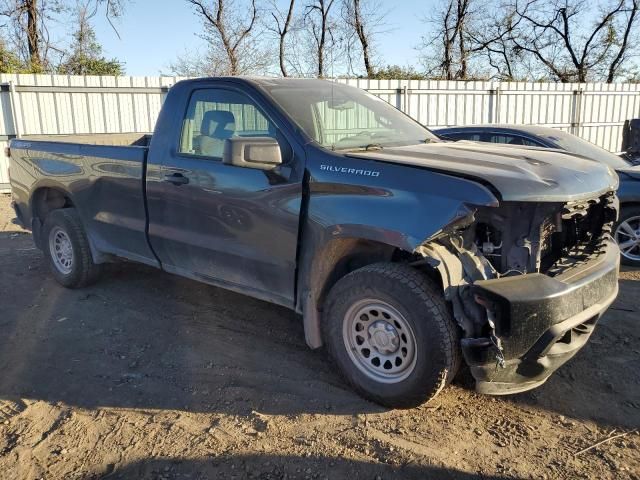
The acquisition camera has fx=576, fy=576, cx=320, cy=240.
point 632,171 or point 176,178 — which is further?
point 632,171

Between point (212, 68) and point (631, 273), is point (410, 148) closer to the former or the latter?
point (631, 273)

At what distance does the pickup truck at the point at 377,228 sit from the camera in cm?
306

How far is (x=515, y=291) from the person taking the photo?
2922mm

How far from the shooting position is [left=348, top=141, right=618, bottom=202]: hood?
307cm

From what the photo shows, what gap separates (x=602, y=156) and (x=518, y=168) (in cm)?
443

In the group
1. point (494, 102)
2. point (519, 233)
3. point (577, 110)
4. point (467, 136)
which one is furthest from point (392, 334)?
point (577, 110)

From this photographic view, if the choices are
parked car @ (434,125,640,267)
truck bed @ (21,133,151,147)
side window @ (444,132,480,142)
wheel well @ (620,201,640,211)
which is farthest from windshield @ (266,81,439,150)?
wheel well @ (620,201,640,211)

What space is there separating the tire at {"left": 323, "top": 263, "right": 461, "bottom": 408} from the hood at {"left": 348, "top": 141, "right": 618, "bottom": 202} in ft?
2.13

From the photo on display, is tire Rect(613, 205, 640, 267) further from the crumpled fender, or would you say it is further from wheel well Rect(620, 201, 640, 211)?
the crumpled fender

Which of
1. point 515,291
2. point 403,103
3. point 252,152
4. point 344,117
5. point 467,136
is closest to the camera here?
point 515,291

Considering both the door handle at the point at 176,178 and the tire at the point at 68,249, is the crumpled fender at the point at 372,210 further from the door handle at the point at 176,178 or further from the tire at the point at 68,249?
the tire at the point at 68,249

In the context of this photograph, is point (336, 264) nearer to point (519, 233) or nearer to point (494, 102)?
point (519, 233)

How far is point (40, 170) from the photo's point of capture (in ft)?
19.0

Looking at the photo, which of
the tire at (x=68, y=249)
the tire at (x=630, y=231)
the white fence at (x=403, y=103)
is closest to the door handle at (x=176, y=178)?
the tire at (x=68, y=249)
